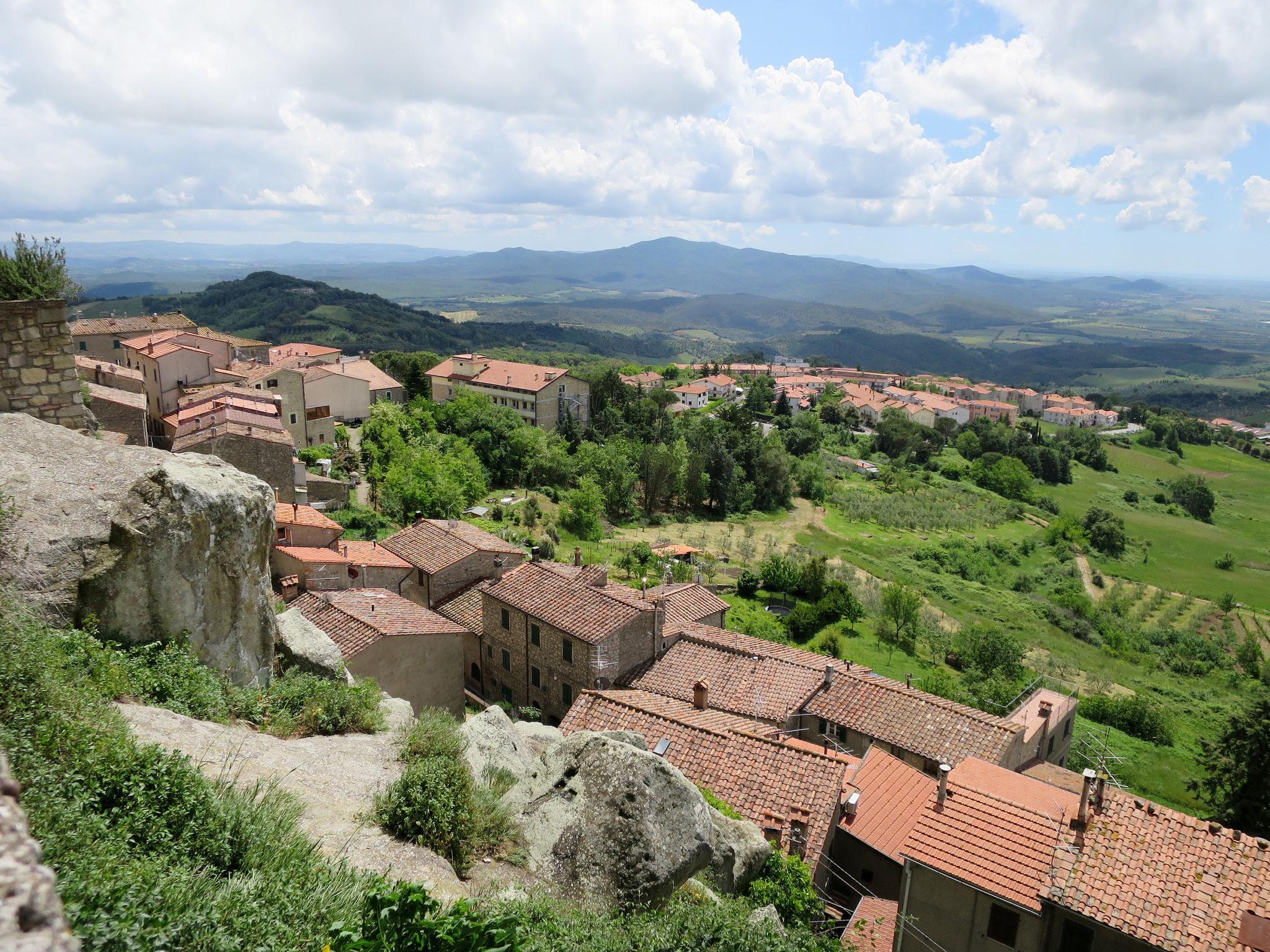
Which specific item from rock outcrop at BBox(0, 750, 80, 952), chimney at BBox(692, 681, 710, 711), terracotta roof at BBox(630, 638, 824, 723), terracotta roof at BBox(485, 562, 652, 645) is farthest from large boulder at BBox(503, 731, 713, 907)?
terracotta roof at BBox(630, 638, 824, 723)

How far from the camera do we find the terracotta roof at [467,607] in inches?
1128

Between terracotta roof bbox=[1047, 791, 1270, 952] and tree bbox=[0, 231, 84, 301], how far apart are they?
19777 millimetres

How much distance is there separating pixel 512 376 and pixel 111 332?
3761 centimetres

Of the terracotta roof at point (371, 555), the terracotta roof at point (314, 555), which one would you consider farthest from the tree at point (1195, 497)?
the terracotta roof at point (314, 555)

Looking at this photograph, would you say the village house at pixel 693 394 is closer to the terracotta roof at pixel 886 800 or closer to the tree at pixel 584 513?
the tree at pixel 584 513

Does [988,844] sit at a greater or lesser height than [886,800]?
greater

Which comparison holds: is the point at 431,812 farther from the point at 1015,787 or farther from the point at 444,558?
the point at 444,558

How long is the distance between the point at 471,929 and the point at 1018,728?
22232 millimetres

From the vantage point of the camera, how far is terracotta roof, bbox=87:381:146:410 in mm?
28112

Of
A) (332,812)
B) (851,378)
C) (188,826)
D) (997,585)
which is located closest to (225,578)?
(332,812)

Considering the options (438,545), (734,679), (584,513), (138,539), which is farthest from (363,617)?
(584,513)

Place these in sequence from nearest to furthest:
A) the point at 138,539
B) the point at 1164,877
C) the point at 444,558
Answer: the point at 138,539, the point at 1164,877, the point at 444,558

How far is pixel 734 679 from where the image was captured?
85.0ft

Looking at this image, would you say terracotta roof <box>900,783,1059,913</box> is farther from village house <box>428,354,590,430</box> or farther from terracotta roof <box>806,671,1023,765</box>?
village house <box>428,354,590,430</box>
